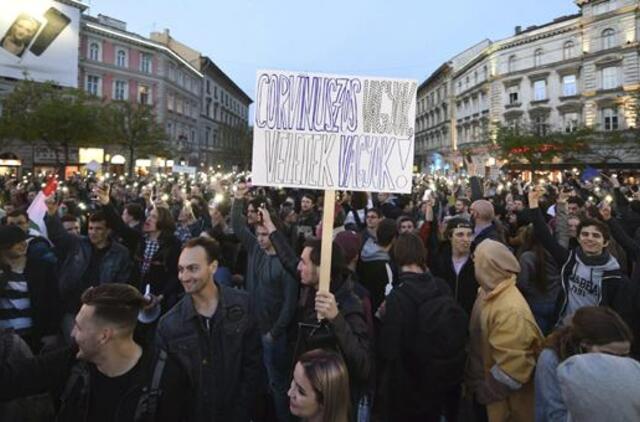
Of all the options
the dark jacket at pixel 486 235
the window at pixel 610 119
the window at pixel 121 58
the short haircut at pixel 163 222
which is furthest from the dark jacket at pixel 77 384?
the window at pixel 121 58

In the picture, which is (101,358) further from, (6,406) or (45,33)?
(45,33)

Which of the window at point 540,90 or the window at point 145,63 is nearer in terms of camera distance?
the window at point 540,90

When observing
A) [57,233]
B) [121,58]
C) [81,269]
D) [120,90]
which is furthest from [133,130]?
[81,269]

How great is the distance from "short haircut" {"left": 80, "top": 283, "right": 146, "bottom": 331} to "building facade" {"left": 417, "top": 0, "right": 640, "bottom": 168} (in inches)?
1677

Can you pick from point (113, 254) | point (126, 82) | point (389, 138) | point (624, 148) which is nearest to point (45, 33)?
point (126, 82)

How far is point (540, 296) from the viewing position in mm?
5133

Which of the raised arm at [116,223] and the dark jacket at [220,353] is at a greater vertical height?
the raised arm at [116,223]

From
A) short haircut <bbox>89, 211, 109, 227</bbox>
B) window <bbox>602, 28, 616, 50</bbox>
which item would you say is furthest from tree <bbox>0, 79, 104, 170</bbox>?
window <bbox>602, 28, 616, 50</bbox>

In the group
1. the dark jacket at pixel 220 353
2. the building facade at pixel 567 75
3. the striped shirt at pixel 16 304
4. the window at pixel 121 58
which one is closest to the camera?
the dark jacket at pixel 220 353

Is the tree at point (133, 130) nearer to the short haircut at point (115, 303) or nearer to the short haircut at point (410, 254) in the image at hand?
the short haircut at point (410, 254)

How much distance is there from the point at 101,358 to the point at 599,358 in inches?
88.7

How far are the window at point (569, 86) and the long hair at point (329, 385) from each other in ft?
169

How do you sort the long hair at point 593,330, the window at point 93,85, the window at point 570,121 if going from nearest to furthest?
the long hair at point 593,330 → the window at point 570,121 → the window at point 93,85

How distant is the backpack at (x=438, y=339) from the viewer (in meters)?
3.58
